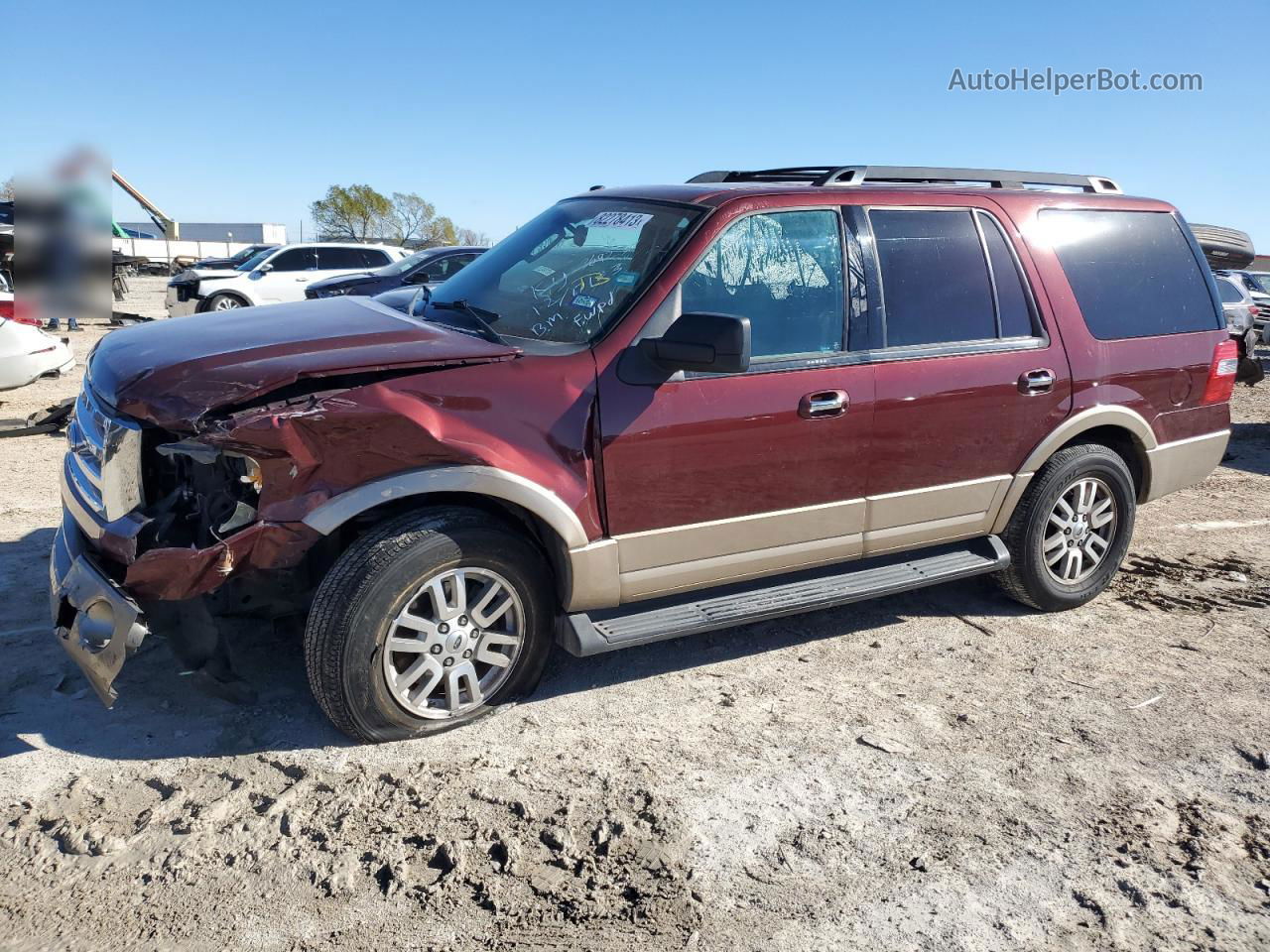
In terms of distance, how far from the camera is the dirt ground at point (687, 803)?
2857mm

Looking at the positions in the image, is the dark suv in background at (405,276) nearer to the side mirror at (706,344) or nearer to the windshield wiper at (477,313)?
the windshield wiper at (477,313)

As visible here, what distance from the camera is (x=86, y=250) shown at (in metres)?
7.22

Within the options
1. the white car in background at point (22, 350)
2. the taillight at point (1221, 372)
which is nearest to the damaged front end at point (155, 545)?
the taillight at point (1221, 372)

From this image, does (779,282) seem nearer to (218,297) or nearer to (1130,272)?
(1130,272)

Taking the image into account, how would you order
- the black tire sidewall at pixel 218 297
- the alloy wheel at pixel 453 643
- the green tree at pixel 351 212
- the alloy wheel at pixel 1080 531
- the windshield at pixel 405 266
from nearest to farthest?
the alloy wheel at pixel 453 643, the alloy wheel at pixel 1080 531, the windshield at pixel 405 266, the black tire sidewall at pixel 218 297, the green tree at pixel 351 212

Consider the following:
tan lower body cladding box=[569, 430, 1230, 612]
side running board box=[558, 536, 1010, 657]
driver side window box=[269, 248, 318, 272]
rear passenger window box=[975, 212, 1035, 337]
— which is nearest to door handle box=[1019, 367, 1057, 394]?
rear passenger window box=[975, 212, 1035, 337]

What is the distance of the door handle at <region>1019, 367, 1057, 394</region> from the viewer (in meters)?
4.69

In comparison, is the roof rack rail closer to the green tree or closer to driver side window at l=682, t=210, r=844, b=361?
driver side window at l=682, t=210, r=844, b=361

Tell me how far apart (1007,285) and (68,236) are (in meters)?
6.20

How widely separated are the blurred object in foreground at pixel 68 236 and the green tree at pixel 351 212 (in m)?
72.6

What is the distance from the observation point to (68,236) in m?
7.17

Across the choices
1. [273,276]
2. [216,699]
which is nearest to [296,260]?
[273,276]

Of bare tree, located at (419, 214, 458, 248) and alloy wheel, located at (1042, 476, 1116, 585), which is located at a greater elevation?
bare tree, located at (419, 214, 458, 248)

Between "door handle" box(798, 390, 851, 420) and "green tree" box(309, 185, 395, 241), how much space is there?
253ft
